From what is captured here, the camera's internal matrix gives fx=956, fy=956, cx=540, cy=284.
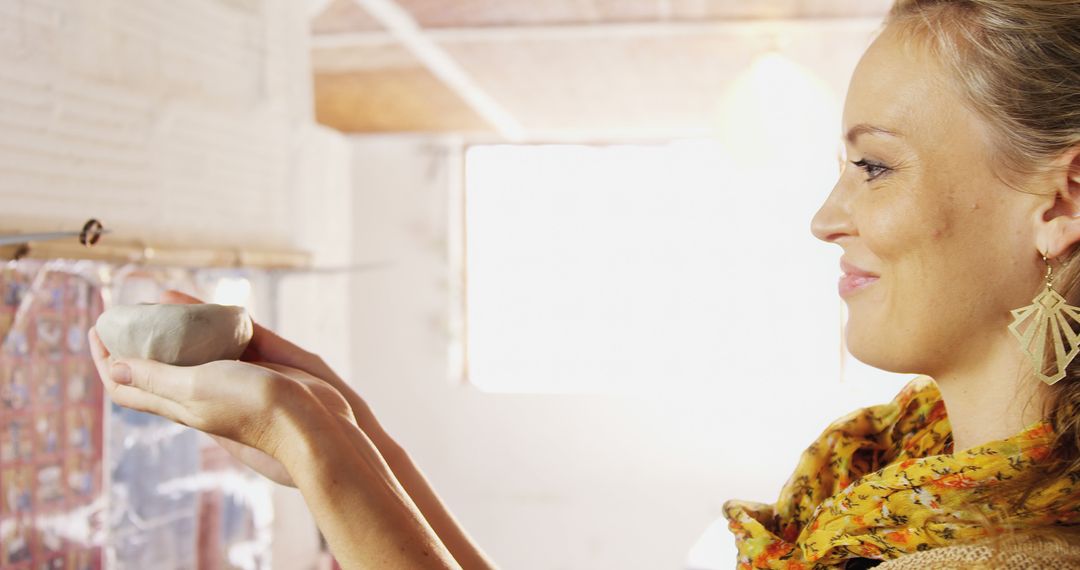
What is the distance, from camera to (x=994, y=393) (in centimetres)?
84

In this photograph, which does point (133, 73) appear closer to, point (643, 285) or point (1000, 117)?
point (1000, 117)

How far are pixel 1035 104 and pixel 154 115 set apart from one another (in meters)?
1.30

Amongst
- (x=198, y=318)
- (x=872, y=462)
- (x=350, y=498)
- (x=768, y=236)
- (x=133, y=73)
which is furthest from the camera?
(x=768, y=236)

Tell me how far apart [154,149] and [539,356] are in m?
1.92

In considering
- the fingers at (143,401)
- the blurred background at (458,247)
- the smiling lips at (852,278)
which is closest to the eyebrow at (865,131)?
the smiling lips at (852,278)

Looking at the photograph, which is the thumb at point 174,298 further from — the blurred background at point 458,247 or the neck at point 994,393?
the neck at point 994,393

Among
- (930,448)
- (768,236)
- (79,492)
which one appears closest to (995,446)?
(930,448)

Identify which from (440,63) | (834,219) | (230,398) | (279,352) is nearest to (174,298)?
(279,352)

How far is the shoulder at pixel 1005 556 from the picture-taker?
0.73m

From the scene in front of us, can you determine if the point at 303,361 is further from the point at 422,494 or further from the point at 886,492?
the point at 886,492

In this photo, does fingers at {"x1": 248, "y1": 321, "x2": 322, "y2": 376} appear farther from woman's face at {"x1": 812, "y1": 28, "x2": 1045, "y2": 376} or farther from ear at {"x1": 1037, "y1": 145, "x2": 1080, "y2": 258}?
ear at {"x1": 1037, "y1": 145, "x2": 1080, "y2": 258}

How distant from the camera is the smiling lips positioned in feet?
2.83

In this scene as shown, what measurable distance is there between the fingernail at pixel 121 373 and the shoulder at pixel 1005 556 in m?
0.65

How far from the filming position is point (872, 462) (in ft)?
3.45
